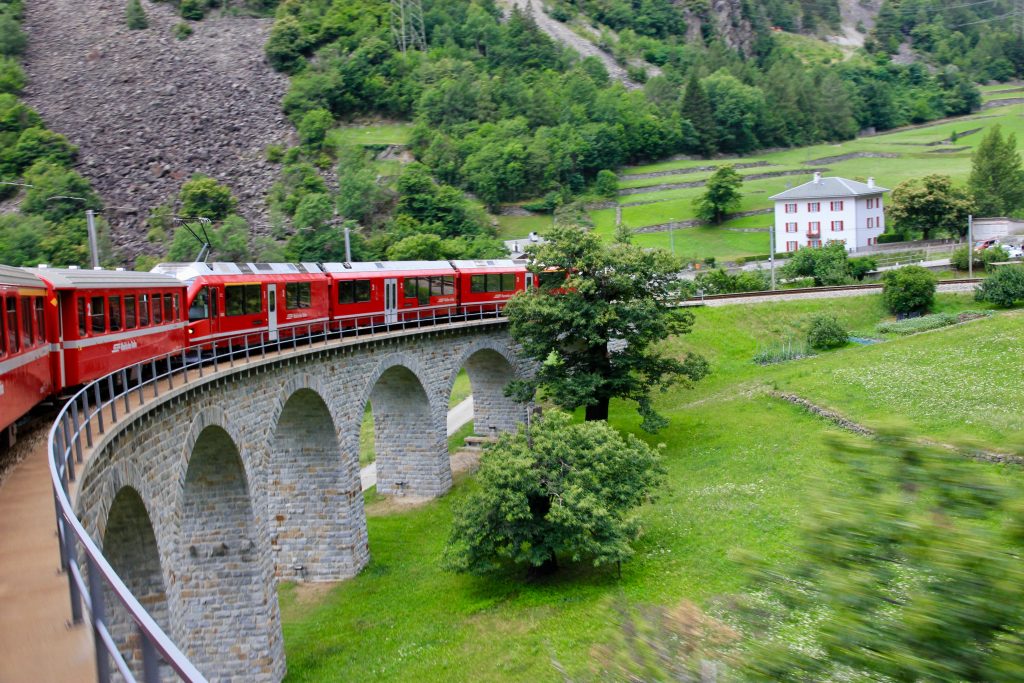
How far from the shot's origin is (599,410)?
35.9 meters

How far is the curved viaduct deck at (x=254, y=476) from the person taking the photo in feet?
51.1

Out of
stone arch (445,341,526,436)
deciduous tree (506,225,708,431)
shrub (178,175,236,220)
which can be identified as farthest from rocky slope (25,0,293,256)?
deciduous tree (506,225,708,431)

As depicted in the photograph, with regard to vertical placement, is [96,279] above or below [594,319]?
above

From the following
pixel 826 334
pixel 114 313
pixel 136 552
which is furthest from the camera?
pixel 826 334

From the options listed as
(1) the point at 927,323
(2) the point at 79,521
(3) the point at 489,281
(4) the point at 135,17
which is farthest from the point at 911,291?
(4) the point at 135,17

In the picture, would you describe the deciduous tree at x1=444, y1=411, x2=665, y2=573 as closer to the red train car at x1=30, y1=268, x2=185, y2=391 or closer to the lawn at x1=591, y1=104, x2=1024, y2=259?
the red train car at x1=30, y1=268, x2=185, y2=391

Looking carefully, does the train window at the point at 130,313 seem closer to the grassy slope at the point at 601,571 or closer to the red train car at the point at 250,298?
the red train car at the point at 250,298

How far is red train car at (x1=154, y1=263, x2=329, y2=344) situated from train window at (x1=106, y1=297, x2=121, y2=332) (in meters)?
3.05

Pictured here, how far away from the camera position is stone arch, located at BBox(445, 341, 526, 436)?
132 ft

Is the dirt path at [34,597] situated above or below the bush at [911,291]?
below

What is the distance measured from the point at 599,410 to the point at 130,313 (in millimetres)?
21275

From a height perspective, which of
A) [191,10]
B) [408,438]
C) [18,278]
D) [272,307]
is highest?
[191,10]

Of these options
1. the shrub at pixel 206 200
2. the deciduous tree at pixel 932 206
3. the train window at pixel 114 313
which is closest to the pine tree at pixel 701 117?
the deciduous tree at pixel 932 206

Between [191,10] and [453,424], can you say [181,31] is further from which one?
[453,424]
